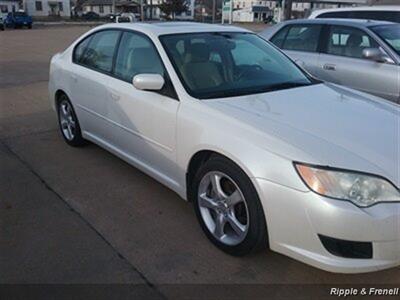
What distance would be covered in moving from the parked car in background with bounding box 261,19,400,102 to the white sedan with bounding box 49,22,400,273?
6.86ft

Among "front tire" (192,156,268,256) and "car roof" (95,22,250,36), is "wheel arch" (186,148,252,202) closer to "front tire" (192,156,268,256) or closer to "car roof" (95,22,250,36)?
"front tire" (192,156,268,256)

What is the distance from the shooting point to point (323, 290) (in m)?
2.54

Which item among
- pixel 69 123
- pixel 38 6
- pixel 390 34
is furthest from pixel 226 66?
pixel 38 6

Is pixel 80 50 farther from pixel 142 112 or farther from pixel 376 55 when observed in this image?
pixel 376 55

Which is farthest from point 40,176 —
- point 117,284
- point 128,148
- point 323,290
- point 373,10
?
point 373,10

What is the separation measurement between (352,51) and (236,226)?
4074 mm

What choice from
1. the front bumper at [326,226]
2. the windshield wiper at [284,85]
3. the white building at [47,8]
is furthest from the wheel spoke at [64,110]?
the white building at [47,8]

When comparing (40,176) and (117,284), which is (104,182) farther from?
(117,284)

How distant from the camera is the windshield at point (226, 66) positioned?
3270 mm

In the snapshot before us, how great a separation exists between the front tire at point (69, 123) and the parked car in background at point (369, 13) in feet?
16.9

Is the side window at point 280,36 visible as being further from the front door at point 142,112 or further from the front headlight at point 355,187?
the front headlight at point 355,187

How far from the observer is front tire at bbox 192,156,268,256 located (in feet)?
8.48

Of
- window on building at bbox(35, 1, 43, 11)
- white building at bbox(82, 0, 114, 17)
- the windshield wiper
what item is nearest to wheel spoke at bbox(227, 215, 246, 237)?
the windshield wiper

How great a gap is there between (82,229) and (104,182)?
0.89 m
